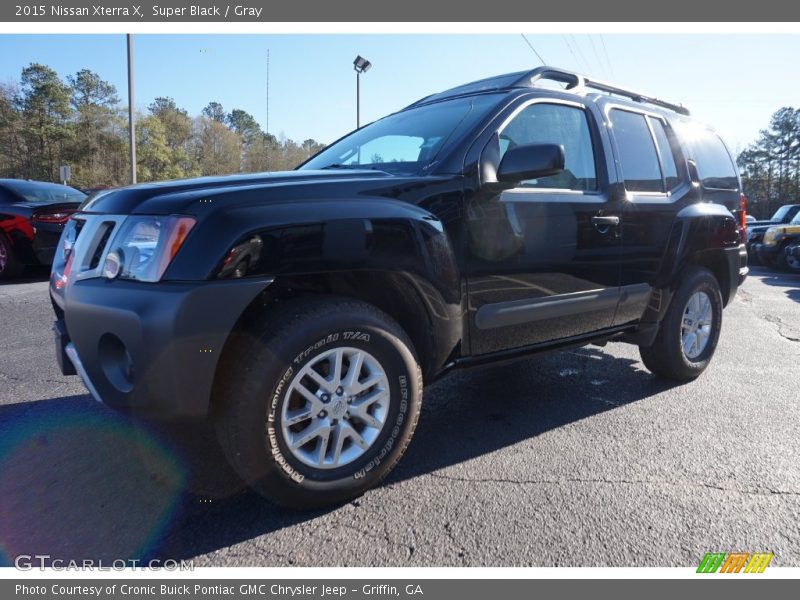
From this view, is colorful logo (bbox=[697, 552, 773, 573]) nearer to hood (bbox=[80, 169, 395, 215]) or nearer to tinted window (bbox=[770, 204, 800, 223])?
hood (bbox=[80, 169, 395, 215])

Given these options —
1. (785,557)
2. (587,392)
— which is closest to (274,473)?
(785,557)

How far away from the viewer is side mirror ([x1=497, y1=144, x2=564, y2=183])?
8.61 ft

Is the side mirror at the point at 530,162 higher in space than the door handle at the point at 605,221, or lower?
higher

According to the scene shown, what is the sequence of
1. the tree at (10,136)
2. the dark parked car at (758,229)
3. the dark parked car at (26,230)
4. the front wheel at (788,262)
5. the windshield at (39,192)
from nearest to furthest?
the dark parked car at (26,230) < the windshield at (39,192) < the front wheel at (788,262) < the dark parked car at (758,229) < the tree at (10,136)

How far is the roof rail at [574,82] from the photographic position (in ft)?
10.8

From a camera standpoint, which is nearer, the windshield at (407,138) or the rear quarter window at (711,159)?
the windshield at (407,138)

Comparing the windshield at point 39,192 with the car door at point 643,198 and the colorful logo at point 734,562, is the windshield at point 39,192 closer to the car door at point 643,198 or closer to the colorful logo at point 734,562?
the car door at point 643,198

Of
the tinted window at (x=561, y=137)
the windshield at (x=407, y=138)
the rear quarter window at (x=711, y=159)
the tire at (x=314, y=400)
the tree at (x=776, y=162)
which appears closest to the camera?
the tire at (x=314, y=400)

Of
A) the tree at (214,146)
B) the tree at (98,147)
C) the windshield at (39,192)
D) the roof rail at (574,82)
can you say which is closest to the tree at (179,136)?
the tree at (214,146)

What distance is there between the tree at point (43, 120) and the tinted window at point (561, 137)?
57.0 m

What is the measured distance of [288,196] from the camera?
223 cm

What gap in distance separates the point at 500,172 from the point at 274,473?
1.70m

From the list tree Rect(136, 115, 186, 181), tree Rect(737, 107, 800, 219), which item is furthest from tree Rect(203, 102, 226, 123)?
tree Rect(737, 107, 800, 219)

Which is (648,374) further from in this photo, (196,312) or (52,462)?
(52,462)
